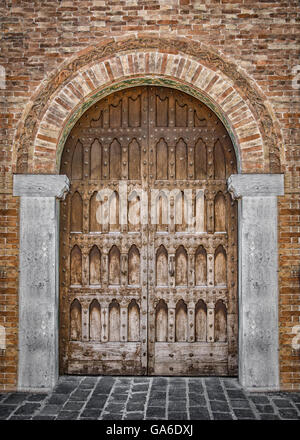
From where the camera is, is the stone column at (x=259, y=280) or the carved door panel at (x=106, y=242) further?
the carved door panel at (x=106, y=242)

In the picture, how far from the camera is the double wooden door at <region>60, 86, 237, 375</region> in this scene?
15.6ft

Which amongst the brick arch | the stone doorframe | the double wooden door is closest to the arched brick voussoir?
the brick arch

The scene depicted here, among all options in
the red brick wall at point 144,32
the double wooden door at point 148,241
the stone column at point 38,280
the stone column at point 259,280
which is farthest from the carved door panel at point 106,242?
the stone column at point 259,280

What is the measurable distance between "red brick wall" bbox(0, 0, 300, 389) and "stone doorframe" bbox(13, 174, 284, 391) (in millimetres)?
124

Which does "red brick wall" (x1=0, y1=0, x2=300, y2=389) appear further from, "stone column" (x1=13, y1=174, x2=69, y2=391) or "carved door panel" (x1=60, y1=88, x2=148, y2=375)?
"carved door panel" (x1=60, y1=88, x2=148, y2=375)

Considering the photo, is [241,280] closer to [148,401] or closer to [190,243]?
[190,243]

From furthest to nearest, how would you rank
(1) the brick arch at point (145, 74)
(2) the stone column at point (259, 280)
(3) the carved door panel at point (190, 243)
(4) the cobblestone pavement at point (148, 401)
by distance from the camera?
(3) the carved door panel at point (190, 243)
(1) the brick arch at point (145, 74)
(2) the stone column at point (259, 280)
(4) the cobblestone pavement at point (148, 401)

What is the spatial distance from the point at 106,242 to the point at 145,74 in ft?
6.70

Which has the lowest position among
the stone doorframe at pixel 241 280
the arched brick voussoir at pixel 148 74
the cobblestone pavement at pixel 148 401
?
the cobblestone pavement at pixel 148 401

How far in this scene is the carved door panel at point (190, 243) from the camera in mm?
4750

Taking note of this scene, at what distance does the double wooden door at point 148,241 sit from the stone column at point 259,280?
0.37 meters

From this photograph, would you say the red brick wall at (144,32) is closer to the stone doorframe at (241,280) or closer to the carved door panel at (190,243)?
the stone doorframe at (241,280)

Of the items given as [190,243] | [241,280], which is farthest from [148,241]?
[241,280]

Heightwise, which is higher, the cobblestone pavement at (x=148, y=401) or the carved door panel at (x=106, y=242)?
the carved door panel at (x=106, y=242)
